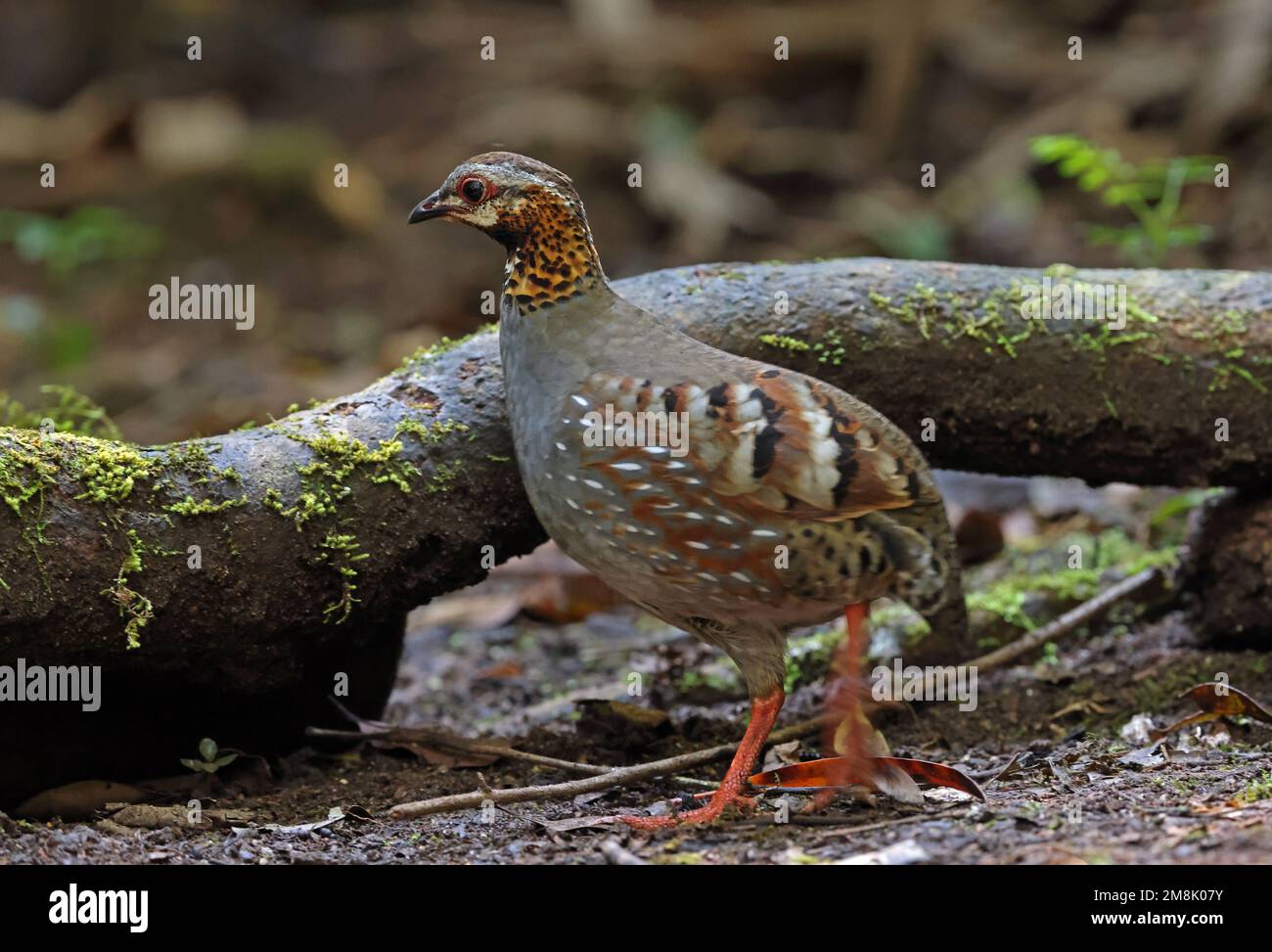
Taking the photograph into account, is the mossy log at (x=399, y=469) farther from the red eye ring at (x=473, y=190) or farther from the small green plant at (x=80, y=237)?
the small green plant at (x=80, y=237)

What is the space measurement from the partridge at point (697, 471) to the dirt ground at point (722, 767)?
386 millimetres

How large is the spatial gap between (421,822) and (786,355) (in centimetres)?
206

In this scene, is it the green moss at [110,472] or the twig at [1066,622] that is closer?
the green moss at [110,472]

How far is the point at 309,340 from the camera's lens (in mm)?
10977

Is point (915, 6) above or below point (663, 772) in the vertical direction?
above

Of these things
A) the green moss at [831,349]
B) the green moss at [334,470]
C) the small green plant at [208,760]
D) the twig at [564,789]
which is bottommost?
the twig at [564,789]

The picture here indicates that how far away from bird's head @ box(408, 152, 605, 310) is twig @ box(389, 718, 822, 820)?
4.84ft

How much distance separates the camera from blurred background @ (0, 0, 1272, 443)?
35.0 feet

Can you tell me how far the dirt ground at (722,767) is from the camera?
3365 mm

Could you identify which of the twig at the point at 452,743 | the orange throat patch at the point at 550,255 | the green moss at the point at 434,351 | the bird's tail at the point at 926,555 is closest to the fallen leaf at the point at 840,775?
the bird's tail at the point at 926,555

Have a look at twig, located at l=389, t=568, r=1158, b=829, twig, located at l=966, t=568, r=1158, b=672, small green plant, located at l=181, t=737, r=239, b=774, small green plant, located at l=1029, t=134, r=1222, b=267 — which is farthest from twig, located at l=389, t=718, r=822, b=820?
small green plant, located at l=1029, t=134, r=1222, b=267

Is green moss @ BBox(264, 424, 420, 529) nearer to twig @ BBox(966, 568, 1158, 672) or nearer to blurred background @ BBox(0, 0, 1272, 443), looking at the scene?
twig @ BBox(966, 568, 1158, 672)
